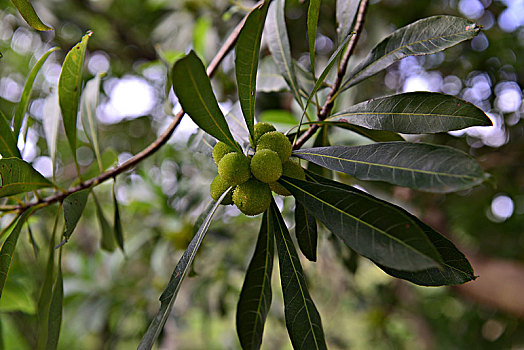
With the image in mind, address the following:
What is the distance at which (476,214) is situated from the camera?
2.29 m

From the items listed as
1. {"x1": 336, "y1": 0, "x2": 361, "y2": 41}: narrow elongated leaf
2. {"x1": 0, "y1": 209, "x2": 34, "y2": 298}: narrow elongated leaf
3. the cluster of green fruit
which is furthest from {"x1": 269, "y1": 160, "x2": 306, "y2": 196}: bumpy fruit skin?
{"x1": 0, "y1": 209, "x2": 34, "y2": 298}: narrow elongated leaf

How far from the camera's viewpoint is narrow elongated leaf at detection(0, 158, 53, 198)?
57 centimetres

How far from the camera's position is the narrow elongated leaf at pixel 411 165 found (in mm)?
425

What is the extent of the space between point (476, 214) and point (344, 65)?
1.91m

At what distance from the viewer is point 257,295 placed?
0.61m

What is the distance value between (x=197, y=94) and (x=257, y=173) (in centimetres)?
13

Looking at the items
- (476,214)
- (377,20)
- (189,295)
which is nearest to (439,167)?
(377,20)

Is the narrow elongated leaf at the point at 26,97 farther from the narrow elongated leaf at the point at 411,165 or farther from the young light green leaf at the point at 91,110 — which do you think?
the narrow elongated leaf at the point at 411,165

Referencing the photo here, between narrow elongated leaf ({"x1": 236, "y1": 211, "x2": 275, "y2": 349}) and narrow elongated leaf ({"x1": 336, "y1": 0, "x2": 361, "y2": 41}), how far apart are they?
367 mm

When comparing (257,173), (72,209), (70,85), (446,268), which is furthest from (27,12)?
(446,268)

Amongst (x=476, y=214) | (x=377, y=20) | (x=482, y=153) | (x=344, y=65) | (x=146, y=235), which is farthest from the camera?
(x=476, y=214)

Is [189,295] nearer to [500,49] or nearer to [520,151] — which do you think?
[520,151]

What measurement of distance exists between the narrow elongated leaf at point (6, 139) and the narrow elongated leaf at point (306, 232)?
1.55 feet

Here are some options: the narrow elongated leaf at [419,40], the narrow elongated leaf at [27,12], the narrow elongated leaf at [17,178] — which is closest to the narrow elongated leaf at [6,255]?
the narrow elongated leaf at [17,178]
